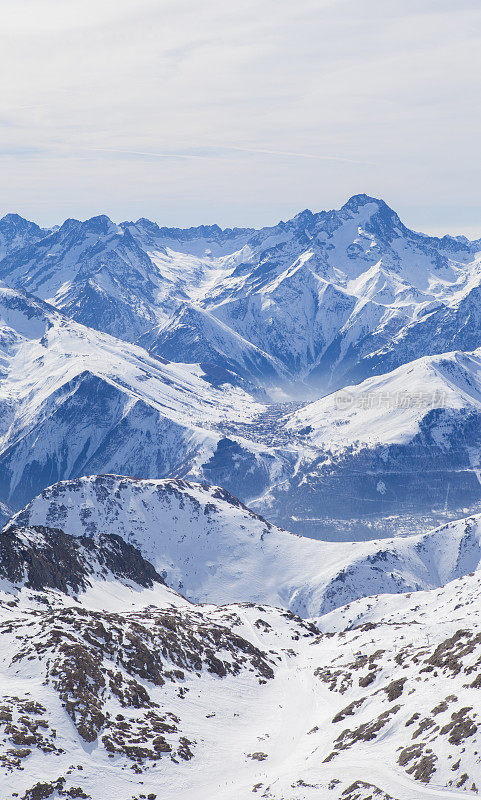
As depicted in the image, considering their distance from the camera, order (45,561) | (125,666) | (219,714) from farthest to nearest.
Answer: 1. (45,561)
2. (219,714)
3. (125,666)

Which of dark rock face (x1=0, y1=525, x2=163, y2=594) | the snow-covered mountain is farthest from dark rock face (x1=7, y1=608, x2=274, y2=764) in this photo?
dark rock face (x1=0, y1=525, x2=163, y2=594)

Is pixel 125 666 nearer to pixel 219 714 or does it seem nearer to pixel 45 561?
pixel 219 714

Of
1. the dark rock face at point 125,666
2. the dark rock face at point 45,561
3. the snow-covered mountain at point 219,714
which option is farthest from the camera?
the dark rock face at point 45,561

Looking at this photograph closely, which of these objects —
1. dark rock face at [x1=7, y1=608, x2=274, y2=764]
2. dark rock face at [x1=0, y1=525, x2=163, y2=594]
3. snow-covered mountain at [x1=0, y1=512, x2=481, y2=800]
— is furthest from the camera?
dark rock face at [x1=0, y1=525, x2=163, y2=594]

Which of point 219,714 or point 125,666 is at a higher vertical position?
point 125,666

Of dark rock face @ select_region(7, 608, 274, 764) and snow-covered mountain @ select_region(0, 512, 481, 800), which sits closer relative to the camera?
snow-covered mountain @ select_region(0, 512, 481, 800)

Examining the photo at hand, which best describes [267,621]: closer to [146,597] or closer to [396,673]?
[146,597]

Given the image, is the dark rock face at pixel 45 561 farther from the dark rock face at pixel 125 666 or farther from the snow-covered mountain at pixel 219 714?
the dark rock face at pixel 125 666

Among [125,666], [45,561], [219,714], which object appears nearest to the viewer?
[125,666]

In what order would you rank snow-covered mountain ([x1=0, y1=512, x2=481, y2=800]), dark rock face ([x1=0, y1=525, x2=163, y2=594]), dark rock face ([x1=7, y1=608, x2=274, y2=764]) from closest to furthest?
1. snow-covered mountain ([x1=0, y1=512, x2=481, y2=800])
2. dark rock face ([x1=7, y1=608, x2=274, y2=764])
3. dark rock face ([x1=0, y1=525, x2=163, y2=594])

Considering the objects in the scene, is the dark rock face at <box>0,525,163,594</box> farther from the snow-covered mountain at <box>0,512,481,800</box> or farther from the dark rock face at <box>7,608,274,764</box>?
the dark rock face at <box>7,608,274,764</box>

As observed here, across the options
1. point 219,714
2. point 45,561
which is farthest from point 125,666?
point 45,561

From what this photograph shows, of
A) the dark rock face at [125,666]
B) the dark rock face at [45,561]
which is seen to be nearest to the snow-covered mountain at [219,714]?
the dark rock face at [125,666]
